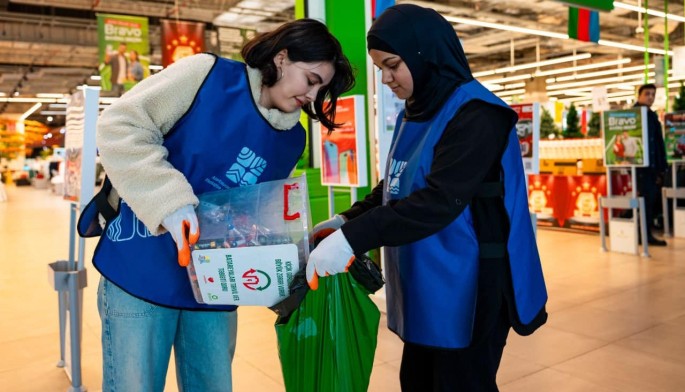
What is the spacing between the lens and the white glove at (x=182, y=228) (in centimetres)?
128

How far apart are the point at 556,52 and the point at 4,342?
1737 centimetres

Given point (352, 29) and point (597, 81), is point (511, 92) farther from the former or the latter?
point (352, 29)

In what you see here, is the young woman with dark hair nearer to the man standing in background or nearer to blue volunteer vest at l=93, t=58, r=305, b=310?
blue volunteer vest at l=93, t=58, r=305, b=310

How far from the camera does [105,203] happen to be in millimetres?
1452

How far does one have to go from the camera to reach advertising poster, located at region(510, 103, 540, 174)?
5.32 m

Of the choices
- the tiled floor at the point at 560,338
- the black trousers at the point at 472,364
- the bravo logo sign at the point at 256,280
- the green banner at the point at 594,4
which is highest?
the green banner at the point at 594,4

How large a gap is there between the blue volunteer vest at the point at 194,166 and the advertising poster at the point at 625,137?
5551mm

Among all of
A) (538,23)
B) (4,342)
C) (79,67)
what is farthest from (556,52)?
(4,342)

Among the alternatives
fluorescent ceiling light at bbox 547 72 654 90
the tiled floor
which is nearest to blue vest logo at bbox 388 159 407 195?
the tiled floor

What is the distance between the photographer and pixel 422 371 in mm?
1725

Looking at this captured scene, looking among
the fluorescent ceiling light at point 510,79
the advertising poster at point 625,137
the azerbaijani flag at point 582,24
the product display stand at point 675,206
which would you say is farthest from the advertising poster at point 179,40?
the fluorescent ceiling light at point 510,79

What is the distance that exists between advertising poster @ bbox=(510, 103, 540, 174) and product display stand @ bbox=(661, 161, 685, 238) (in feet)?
9.41

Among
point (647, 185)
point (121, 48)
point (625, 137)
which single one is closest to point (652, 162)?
→ point (647, 185)

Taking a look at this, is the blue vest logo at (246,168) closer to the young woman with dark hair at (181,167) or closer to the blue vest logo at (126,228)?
the young woman with dark hair at (181,167)
